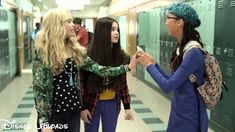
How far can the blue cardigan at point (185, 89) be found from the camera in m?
1.69

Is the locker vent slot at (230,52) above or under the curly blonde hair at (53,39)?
under

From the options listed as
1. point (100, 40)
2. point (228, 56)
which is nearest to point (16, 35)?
point (228, 56)

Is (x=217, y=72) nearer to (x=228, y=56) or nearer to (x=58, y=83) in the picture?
(x=58, y=83)

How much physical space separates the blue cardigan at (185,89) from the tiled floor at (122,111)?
2.51m

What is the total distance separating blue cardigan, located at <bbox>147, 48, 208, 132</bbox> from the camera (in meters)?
1.69

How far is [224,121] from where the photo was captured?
4.00m

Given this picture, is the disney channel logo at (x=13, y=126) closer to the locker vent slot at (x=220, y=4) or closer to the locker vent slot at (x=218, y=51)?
the locker vent slot at (x=218, y=51)

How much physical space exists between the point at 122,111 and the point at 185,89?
11.9 feet

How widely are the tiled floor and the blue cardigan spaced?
98.8 inches

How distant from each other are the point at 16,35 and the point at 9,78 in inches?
77.2

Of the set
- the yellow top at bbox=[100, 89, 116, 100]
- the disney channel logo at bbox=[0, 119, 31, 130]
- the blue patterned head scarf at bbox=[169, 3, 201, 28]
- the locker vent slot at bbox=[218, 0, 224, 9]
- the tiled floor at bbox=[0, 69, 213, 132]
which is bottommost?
the tiled floor at bbox=[0, 69, 213, 132]

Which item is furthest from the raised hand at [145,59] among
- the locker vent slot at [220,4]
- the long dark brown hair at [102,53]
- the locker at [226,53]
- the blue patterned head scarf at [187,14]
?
the locker vent slot at [220,4]

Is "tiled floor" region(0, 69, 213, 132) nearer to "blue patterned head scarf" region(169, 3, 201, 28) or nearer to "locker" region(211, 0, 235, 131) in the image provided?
"locker" region(211, 0, 235, 131)

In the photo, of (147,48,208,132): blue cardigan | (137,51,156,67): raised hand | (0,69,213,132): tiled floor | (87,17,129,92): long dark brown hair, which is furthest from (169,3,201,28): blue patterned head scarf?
(0,69,213,132): tiled floor
